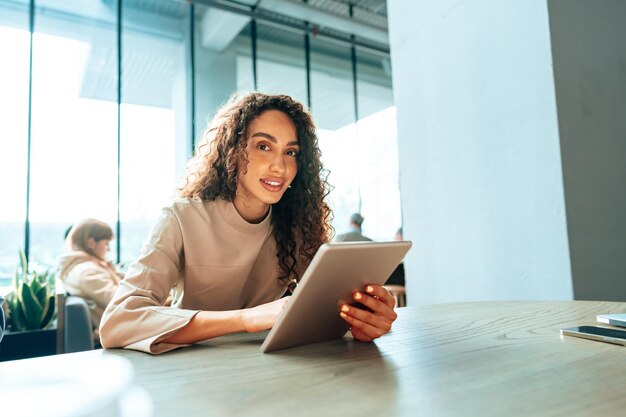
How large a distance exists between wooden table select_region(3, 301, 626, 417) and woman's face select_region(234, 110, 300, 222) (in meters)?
0.53

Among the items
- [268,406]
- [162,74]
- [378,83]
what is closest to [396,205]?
[378,83]

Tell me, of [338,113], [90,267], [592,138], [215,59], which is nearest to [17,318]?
[90,267]

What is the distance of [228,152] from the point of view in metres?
1.38

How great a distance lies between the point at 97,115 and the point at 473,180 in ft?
13.2

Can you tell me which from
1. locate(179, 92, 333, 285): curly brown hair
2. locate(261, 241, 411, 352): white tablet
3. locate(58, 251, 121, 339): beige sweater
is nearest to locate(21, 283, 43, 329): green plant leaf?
locate(58, 251, 121, 339): beige sweater

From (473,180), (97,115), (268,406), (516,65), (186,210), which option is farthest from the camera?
(97,115)

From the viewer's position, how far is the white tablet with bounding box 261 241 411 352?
668 mm

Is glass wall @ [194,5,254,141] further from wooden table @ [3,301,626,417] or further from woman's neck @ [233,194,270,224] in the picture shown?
wooden table @ [3,301,626,417]

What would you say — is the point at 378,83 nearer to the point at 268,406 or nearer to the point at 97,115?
the point at 97,115

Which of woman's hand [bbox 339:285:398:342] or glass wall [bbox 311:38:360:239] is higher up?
glass wall [bbox 311:38:360:239]

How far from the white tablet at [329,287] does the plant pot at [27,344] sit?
8.21ft

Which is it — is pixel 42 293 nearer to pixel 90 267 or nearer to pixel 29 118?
pixel 90 267

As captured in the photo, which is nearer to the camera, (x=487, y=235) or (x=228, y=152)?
(x=228, y=152)

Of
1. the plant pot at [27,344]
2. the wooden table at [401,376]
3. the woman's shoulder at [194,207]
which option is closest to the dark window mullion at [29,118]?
the plant pot at [27,344]
